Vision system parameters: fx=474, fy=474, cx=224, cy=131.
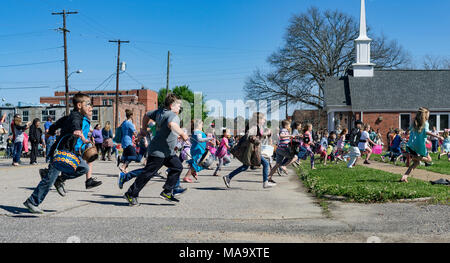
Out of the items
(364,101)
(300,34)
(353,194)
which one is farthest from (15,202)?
(300,34)

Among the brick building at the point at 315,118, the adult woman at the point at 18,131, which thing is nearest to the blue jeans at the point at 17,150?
the adult woman at the point at 18,131

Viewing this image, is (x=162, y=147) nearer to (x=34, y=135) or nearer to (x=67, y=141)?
(x=67, y=141)

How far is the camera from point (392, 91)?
43.4 m

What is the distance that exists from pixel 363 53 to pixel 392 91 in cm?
680

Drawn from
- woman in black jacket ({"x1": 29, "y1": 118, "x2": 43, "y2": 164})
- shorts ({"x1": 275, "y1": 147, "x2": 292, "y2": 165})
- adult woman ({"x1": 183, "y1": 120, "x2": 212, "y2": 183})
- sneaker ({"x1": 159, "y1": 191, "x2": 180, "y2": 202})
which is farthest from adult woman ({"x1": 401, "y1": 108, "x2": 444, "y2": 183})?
woman in black jacket ({"x1": 29, "y1": 118, "x2": 43, "y2": 164})

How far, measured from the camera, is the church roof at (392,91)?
41688mm

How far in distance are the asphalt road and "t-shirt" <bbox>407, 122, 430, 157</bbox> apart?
3.00 metres

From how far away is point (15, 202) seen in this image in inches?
316

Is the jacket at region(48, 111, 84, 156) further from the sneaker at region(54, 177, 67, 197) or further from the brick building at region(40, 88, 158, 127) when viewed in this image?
the brick building at region(40, 88, 158, 127)

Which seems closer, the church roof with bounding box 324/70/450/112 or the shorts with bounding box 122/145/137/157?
the shorts with bounding box 122/145/137/157

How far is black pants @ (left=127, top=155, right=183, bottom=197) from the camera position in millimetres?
7488

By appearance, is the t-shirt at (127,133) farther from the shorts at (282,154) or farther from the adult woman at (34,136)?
the adult woman at (34,136)

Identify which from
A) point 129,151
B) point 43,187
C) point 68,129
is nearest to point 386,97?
point 129,151
